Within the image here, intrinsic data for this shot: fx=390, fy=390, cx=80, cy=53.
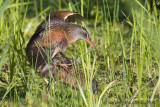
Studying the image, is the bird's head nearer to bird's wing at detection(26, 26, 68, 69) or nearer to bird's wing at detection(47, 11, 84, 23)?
bird's wing at detection(47, 11, 84, 23)

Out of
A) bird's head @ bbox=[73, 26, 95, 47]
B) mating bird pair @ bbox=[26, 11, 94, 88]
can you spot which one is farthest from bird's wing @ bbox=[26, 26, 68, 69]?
bird's head @ bbox=[73, 26, 95, 47]

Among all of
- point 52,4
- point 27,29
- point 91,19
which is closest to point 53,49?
point 27,29

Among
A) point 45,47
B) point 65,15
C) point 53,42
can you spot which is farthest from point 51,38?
point 65,15

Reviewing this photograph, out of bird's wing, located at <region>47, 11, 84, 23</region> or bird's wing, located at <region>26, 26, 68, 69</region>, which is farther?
bird's wing, located at <region>47, 11, 84, 23</region>

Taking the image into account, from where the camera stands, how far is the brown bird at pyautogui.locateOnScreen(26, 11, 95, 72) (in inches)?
128

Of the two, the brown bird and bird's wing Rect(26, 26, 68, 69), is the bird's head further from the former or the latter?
bird's wing Rect(26, 26, 68, 69)

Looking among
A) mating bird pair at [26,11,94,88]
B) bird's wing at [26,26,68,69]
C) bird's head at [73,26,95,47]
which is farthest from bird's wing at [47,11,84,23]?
bird's wing at [26,26,68,69]

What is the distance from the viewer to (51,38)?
359 cm

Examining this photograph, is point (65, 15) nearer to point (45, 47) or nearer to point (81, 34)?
point (81, 34)

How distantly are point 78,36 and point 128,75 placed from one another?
3.31 ft

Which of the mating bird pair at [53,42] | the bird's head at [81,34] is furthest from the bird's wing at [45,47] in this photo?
the bird's head at [81,34]

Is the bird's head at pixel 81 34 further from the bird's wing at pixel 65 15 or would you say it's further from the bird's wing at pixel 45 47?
the bird's wing at pixel 45 47

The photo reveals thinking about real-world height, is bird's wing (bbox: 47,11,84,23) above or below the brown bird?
above

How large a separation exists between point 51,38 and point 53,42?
0.09 meters
